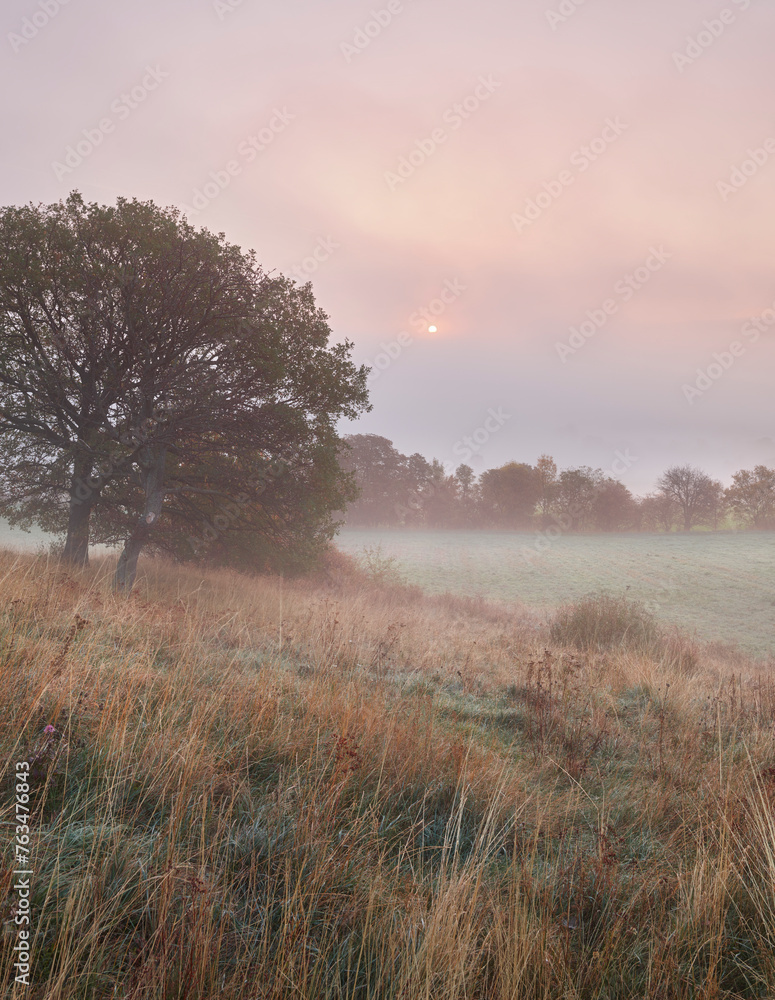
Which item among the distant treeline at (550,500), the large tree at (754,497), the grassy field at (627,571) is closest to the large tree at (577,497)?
the distant treeline at (550,500)

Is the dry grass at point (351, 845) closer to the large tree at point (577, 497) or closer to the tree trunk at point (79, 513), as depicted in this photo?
the tree trunk at point (79, 513)

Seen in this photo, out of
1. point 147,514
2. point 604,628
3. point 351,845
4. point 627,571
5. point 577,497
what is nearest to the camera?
point 351,845

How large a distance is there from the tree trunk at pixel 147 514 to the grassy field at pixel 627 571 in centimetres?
1703

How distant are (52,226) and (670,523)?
72.1 metres

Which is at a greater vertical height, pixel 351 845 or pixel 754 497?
pixel 754 497

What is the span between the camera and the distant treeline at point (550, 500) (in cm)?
6238

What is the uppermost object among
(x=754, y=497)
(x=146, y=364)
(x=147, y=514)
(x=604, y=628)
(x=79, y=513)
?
(x=754, y=497)

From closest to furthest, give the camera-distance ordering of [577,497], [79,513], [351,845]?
[351,845] < [79,513] < [577,497]

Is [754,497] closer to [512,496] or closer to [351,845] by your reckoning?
[512,496]

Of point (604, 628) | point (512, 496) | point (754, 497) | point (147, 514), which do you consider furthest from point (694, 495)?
point (147, 514)

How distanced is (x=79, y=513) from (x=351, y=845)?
47.9ft

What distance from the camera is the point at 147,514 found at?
13.0 meters

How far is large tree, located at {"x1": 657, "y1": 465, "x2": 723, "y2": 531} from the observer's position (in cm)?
6525

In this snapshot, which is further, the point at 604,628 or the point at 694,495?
the point at 694,495
